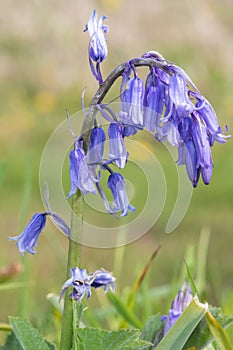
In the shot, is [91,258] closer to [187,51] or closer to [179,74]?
[187,51]

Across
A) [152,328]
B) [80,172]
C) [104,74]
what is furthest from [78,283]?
[104,74]

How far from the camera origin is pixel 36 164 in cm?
362

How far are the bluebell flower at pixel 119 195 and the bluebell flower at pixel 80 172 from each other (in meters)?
0.04

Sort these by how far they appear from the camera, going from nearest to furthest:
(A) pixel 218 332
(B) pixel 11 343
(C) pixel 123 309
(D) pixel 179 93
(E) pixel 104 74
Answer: (D) pixel 179 93 < (A) pixel 218 332 < (B) pixel 11 343 < (C) pixel 123 309 < (E) pixel 104 74

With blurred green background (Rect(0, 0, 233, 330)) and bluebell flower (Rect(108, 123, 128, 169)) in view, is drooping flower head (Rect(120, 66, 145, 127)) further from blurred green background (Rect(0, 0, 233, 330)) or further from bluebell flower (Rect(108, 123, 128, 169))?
blurred green background (Rect(0, 0, 233, 330))

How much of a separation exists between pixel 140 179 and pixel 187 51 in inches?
52.3

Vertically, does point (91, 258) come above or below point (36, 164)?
below

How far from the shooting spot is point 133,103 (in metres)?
0.82

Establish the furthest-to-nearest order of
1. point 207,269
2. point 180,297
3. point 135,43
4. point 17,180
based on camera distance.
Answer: point 135,43 < point 17,180 < point 207,269 < point 180,297

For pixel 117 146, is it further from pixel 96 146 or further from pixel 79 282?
pixel 79 282

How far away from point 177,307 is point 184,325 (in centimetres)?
13

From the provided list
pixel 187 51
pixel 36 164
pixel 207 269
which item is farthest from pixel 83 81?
pixel 207 269

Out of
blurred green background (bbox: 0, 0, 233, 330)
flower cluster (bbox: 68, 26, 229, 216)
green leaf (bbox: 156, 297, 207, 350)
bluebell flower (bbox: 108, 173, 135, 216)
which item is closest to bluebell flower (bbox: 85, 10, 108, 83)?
flower cluster (bbox: 68, 26, 229, 216)

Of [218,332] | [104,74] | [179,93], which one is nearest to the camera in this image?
[179,93]
